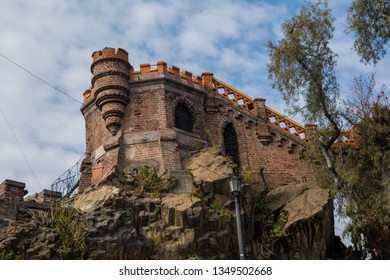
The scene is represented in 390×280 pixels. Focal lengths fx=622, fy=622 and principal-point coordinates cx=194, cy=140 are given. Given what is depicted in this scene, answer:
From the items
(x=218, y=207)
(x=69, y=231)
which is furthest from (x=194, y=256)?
(x=69, y=231)

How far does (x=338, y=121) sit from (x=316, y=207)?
11.5ft

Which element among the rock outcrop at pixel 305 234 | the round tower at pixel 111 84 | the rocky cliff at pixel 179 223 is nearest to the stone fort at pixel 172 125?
the round tower at pixel 111 84

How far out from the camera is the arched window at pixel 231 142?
2803 cm

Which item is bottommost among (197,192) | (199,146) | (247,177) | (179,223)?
(179,223)

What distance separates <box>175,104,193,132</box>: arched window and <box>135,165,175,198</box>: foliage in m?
3.41

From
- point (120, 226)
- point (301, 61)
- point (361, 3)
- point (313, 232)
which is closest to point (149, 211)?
point (120, 226)

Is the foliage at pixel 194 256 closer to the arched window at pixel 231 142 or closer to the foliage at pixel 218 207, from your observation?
the foliage at pixel 218 207

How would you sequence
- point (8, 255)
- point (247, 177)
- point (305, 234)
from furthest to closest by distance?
point (247, 177) → point (305, 234) → point (8, 255)

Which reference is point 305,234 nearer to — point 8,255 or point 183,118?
point 183,118

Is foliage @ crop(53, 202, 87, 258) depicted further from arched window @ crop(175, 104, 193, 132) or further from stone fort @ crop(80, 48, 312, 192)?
arched window @ crop(175, 104, 193, 132)

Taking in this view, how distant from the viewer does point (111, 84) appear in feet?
86.5

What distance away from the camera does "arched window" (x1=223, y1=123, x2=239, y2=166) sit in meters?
28.0

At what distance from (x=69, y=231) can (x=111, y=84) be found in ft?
27.2

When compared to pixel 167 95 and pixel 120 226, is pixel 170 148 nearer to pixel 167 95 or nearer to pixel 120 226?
pixel 167 95
